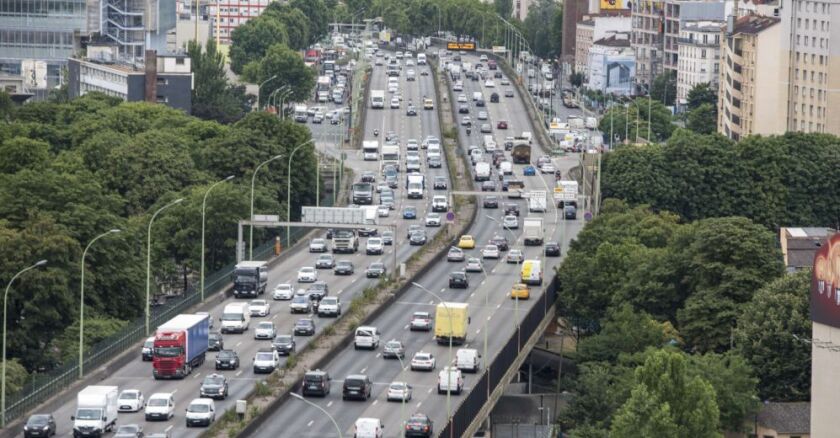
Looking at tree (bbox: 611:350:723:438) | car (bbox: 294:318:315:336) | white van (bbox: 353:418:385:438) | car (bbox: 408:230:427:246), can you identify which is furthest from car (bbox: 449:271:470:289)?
white van (bbox: 353:418:385:438)

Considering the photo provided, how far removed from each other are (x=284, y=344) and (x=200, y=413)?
1848cm

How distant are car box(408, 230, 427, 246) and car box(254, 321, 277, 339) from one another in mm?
40261

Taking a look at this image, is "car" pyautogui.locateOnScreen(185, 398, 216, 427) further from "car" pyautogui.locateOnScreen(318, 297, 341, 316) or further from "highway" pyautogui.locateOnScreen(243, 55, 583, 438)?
"car" pyautogui.locateOnScreen(318, 297, 341, 316)

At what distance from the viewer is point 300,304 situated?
135 m

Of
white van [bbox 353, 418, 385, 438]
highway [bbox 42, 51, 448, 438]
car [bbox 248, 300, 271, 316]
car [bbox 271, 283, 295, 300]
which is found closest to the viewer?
white van [bbox 353, 418, 385, 438]

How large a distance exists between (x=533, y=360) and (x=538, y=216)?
4075 cm

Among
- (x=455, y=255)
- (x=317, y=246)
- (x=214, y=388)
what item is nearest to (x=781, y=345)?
(x=214, y=388)

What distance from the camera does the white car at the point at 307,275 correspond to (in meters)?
146

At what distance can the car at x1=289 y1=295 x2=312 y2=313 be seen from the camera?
134750 millimetres

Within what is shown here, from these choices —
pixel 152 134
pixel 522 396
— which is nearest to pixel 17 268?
pixel 522 396

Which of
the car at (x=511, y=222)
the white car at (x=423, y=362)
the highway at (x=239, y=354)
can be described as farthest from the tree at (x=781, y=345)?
the car at (x=511, y=222)

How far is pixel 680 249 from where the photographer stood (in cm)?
14112

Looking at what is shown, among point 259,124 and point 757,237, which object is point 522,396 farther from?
point 259,124

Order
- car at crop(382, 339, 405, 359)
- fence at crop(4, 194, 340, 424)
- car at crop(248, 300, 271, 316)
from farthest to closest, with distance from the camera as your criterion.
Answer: car at crop(248, 300, 271, 316)
car at crop(382, 339, 405, 359)
fence at crop(4, 194, 340, 424)
